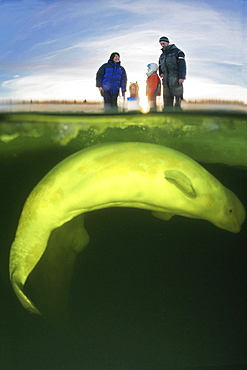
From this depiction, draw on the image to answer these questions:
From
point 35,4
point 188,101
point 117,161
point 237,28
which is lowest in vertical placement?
point 117,161

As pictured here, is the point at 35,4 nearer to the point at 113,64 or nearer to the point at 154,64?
the point at 113,64

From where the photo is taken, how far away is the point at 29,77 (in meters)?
1.53

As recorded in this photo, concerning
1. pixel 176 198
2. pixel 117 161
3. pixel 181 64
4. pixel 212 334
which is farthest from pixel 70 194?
pixel 212 334

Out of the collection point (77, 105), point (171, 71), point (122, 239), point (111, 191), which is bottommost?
point (122, 239)

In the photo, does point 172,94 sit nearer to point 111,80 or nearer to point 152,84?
point 152,84

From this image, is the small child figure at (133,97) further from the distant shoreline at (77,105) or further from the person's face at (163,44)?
the person's face at (163,44)

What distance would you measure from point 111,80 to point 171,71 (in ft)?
0.67

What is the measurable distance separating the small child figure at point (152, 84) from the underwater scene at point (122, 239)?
0.07 meters

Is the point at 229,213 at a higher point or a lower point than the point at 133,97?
lower

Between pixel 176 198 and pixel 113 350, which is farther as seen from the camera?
pixel 113 350

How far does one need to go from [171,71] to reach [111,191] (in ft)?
1.49

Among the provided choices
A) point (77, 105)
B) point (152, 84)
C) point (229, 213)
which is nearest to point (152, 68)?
point (152, 84)

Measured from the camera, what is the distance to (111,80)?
4.98ft

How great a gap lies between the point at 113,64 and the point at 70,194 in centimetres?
46
